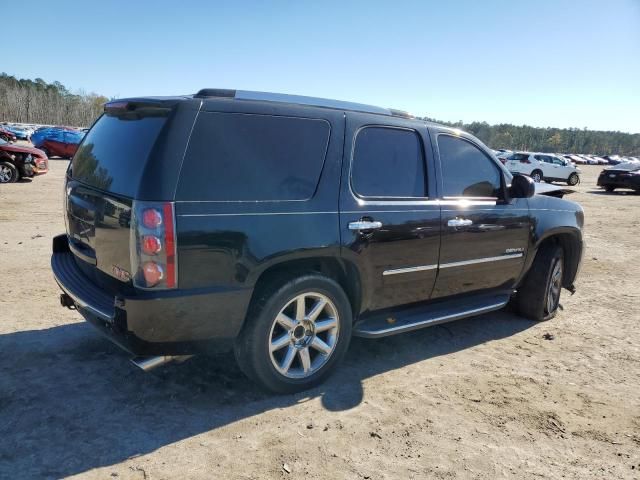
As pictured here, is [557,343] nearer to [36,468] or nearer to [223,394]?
[223,394]

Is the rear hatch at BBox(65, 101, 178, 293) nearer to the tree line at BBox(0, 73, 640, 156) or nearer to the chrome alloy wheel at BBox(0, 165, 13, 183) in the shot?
the chrome alloy wheel at BBox(0, 165, 13, 183)

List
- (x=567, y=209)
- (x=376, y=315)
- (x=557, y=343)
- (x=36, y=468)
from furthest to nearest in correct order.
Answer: (x=567, y=209) → (x=557, y=343) → (x=376, y=315) → (x=36, y=468)

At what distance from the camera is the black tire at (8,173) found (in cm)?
1513

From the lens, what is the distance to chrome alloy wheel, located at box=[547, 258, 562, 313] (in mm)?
5379

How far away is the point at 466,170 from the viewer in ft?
14.8

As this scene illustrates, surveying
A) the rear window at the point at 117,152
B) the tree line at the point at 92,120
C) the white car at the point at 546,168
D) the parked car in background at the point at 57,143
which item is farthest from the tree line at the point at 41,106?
the rear window at the point at 117,152

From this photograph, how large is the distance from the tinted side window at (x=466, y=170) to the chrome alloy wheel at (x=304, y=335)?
1.52 metres

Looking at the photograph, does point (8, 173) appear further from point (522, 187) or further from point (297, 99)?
point (522, 187)

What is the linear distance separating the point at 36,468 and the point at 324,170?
2.42m

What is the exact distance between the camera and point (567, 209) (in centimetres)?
538

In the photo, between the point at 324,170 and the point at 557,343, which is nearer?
the point at 324,170

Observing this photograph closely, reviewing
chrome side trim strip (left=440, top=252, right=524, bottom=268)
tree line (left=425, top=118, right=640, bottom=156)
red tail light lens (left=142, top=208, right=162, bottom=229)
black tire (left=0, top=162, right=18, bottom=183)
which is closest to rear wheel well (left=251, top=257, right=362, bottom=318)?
red tail light lens (left=142, top=208, right=162, bottom=229)

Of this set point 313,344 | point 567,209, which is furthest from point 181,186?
point 567,209

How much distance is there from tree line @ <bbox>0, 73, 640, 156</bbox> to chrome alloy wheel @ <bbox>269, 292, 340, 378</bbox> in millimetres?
130307
